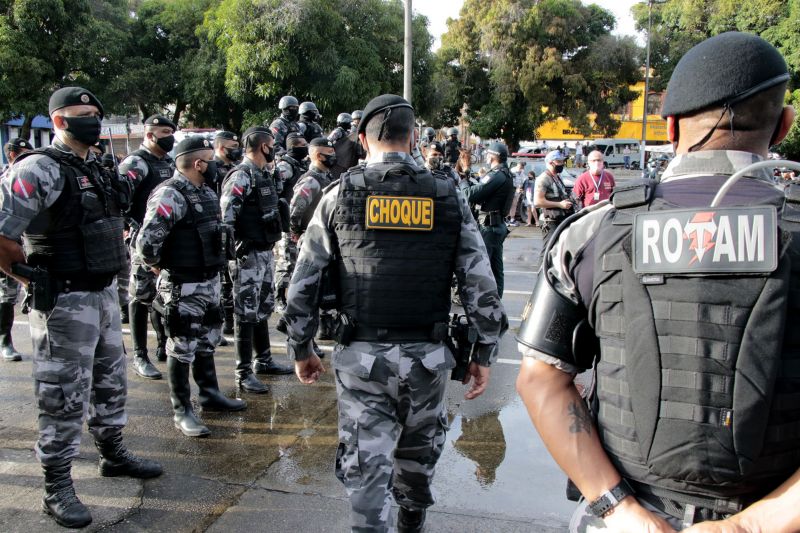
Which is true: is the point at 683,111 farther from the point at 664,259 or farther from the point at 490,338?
the point at 490,338

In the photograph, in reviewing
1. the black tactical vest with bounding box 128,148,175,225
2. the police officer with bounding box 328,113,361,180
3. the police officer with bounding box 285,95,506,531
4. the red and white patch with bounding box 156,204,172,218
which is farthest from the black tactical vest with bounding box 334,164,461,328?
the police officer with bounding box 328,113,361,180

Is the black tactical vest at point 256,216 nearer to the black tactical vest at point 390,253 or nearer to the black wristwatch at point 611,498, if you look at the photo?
the black tactical vest at point 390,253

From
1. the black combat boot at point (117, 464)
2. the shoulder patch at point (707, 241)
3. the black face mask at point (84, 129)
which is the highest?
the black face mask at point (84, 129)

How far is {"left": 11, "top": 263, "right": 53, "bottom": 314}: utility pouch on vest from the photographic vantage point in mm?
3352

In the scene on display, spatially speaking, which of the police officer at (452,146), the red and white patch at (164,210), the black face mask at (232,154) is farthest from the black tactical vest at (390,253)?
the police officer at (452,146)

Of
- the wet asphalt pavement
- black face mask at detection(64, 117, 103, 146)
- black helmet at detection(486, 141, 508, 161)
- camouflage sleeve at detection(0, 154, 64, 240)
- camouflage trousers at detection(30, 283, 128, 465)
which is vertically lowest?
the wet asphalt pavement

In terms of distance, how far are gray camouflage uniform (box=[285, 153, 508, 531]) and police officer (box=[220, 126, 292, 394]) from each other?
2520 millimetres

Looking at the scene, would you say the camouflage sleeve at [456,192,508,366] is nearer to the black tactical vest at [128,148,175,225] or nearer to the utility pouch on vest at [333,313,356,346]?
the utility pouch on vest at [333,313,356,346]

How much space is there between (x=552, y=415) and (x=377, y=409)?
1.29 m

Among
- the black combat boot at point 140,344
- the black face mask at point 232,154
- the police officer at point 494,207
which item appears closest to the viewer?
the black combat boot at point 140,344

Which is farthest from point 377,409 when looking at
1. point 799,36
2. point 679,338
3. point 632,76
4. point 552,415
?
point 632,76

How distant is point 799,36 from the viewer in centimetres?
2614

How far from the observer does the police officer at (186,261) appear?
4.41 metres

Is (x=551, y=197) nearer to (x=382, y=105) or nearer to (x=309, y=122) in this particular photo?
(x=309, y=122)
